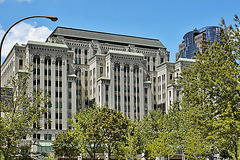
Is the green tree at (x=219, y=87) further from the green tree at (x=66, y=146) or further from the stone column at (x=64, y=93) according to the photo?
the stone column at (x=64, y=93)

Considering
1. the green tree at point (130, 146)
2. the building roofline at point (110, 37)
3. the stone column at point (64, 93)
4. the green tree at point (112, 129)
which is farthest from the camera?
the building roofline at point (110, 37)

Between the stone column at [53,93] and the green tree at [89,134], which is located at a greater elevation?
the stone column at [53,93]

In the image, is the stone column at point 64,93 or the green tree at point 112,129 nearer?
the green tree at point 112,129

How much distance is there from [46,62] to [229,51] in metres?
80.0

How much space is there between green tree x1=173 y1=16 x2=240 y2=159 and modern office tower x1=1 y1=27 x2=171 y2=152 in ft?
232

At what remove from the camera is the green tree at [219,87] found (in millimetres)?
27141

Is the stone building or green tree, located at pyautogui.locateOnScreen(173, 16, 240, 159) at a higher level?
the stone building

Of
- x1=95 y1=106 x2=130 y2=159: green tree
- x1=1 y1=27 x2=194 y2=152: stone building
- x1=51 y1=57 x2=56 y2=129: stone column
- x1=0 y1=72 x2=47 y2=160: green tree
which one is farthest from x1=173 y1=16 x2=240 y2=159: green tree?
x1=51 y1=57 x2=56 y2=129: stone column

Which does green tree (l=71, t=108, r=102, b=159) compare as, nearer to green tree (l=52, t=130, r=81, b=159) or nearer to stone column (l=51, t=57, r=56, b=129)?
green tree (l=52, t=130, r=81, b=159)

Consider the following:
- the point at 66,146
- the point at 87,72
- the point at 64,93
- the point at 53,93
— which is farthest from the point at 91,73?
the point at 66,146

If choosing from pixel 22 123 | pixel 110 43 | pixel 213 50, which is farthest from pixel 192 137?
pixel 110 43

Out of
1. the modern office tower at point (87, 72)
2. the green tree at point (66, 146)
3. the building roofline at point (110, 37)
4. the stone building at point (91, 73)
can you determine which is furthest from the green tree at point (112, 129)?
the building roofline at point (110, 37)

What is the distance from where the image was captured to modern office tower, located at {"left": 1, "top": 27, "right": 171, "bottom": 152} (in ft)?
333

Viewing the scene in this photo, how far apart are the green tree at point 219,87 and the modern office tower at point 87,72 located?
232 feet
